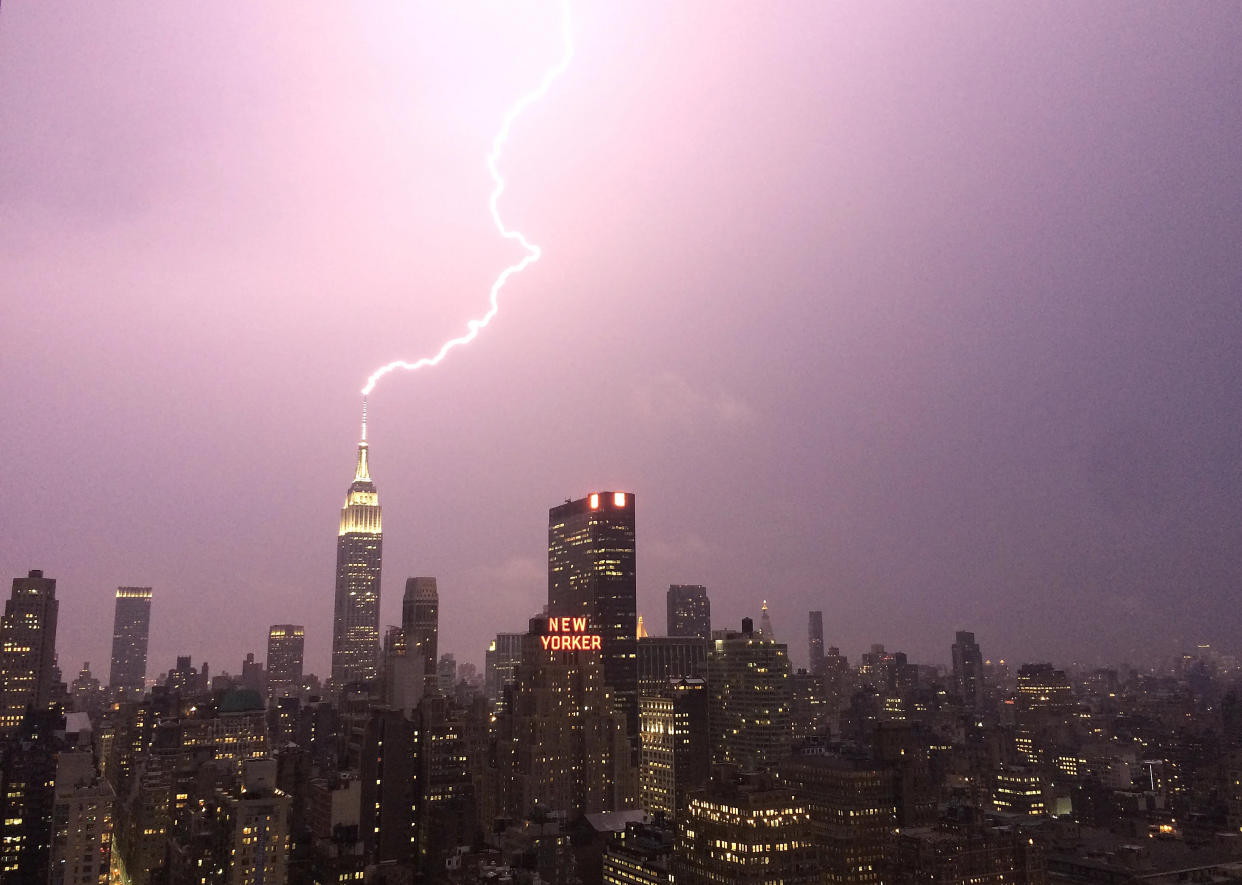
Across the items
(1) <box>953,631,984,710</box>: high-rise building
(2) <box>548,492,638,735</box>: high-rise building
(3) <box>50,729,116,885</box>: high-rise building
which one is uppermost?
(2) <box>548,492,638,735</box>: high-rise building

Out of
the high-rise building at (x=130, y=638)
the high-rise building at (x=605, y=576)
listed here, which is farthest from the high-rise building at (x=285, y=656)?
the high-rise building at (x=605, y=576)

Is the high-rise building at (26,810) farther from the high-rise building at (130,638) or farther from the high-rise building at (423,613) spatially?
the high-rise building at (130,638)

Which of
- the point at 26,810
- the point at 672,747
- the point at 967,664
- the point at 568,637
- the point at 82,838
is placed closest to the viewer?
the point at 82,838

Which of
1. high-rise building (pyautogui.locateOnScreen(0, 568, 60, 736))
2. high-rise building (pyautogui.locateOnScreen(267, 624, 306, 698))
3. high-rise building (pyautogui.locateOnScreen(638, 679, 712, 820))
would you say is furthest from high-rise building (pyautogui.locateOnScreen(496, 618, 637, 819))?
high-rise building (pyautogui.locateOnScreen(267, 624, 306, 698))

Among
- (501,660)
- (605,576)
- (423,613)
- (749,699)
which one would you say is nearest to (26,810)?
(749,699)

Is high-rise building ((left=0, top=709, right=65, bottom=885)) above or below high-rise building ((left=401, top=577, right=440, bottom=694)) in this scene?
below

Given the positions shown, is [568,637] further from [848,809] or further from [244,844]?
[244,844]

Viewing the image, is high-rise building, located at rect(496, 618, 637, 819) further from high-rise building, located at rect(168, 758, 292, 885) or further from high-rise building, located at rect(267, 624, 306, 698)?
high-rise building, located at rect(267, 624, 306, 698)
